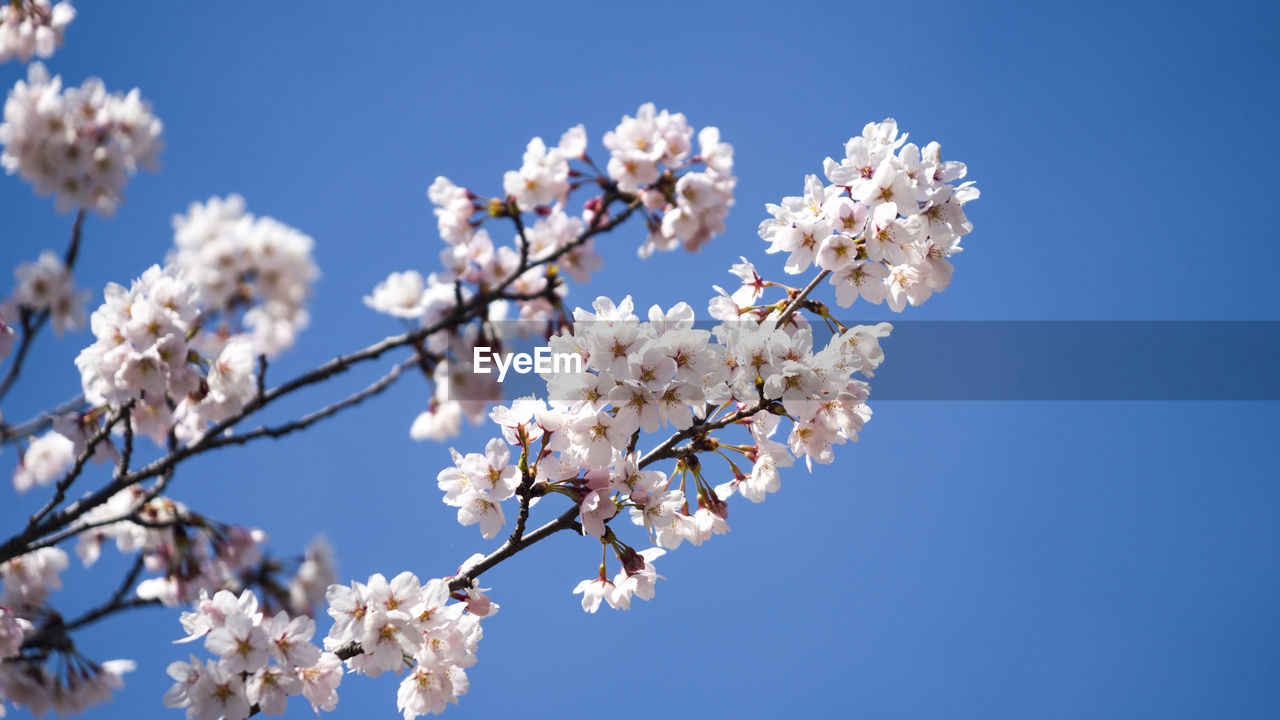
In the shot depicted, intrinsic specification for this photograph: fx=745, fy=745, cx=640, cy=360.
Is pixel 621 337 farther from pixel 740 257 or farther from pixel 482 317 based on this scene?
pixel 740 257

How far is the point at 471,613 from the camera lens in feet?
7.09

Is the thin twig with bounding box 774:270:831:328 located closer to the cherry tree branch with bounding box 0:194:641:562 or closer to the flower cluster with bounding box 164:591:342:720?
the cherry tree branch with bounding box 0:194:641:562

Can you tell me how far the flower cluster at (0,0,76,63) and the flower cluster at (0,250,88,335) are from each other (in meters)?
1.26

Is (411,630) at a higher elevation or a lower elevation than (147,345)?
lower

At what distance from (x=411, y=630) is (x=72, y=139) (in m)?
1.70

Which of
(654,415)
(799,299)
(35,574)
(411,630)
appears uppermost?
(35,574)

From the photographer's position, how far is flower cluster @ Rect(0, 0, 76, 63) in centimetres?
274

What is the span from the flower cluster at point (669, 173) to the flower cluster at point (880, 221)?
222 millimetres

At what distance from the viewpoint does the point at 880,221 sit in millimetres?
2133

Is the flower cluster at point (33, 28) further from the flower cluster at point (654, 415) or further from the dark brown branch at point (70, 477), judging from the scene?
the flower cluster at point (654, 415)

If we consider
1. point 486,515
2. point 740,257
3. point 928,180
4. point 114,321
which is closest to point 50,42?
point 114,321
